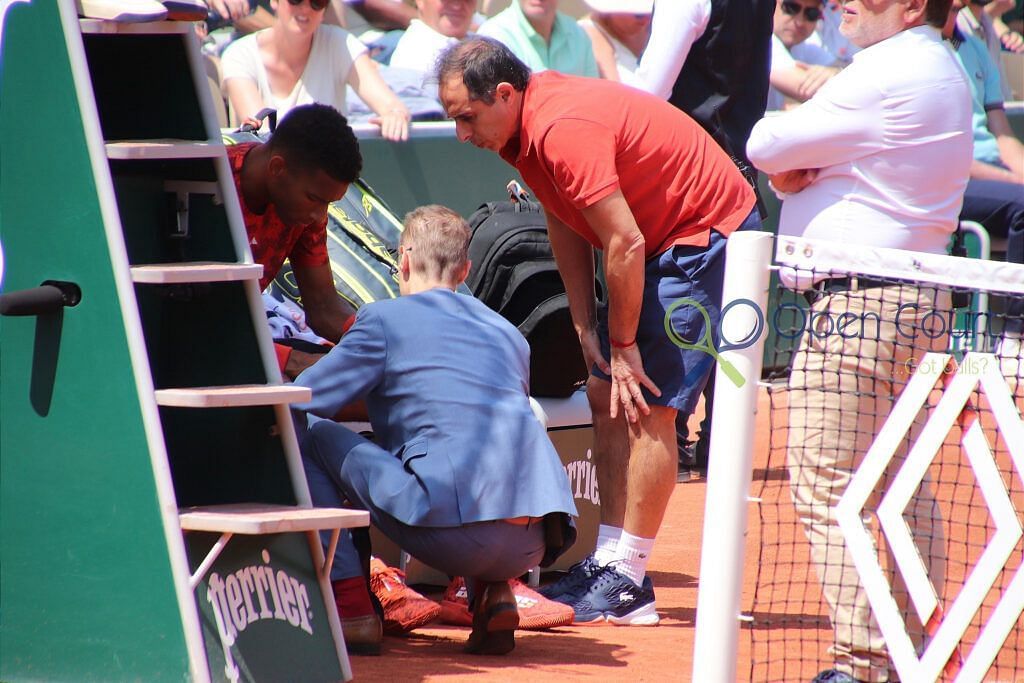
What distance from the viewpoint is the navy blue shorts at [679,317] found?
13.9 feet

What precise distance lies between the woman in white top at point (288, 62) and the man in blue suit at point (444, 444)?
12.1ft

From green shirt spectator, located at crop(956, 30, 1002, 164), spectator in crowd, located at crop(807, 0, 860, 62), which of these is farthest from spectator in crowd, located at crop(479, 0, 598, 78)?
green shirt spectator, located at crop(956, 30, 1002, 164)

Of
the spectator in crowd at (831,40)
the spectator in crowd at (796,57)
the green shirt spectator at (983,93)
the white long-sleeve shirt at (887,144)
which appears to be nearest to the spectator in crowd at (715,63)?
the white long-sleeve shirt at (887,144)

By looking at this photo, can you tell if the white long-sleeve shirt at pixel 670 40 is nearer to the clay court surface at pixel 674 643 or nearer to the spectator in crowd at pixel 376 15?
the clay court surface at pixel 674 643

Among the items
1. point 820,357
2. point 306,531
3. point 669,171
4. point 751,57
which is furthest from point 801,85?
point 306,531

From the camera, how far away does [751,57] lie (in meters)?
6.20

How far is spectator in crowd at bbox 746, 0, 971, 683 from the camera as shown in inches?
135

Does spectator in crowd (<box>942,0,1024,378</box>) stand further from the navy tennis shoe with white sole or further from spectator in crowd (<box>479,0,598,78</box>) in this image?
the navy tennis shoe with white sole

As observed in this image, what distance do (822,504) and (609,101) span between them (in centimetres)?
141

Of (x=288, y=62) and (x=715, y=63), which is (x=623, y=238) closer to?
(x=715, y=63)

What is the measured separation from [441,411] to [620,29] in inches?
214

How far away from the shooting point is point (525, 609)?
4.25 metres

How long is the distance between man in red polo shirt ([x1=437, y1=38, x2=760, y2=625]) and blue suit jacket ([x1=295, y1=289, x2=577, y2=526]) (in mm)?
434

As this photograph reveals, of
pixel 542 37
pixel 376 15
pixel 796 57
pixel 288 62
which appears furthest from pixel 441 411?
pixel 796 57
